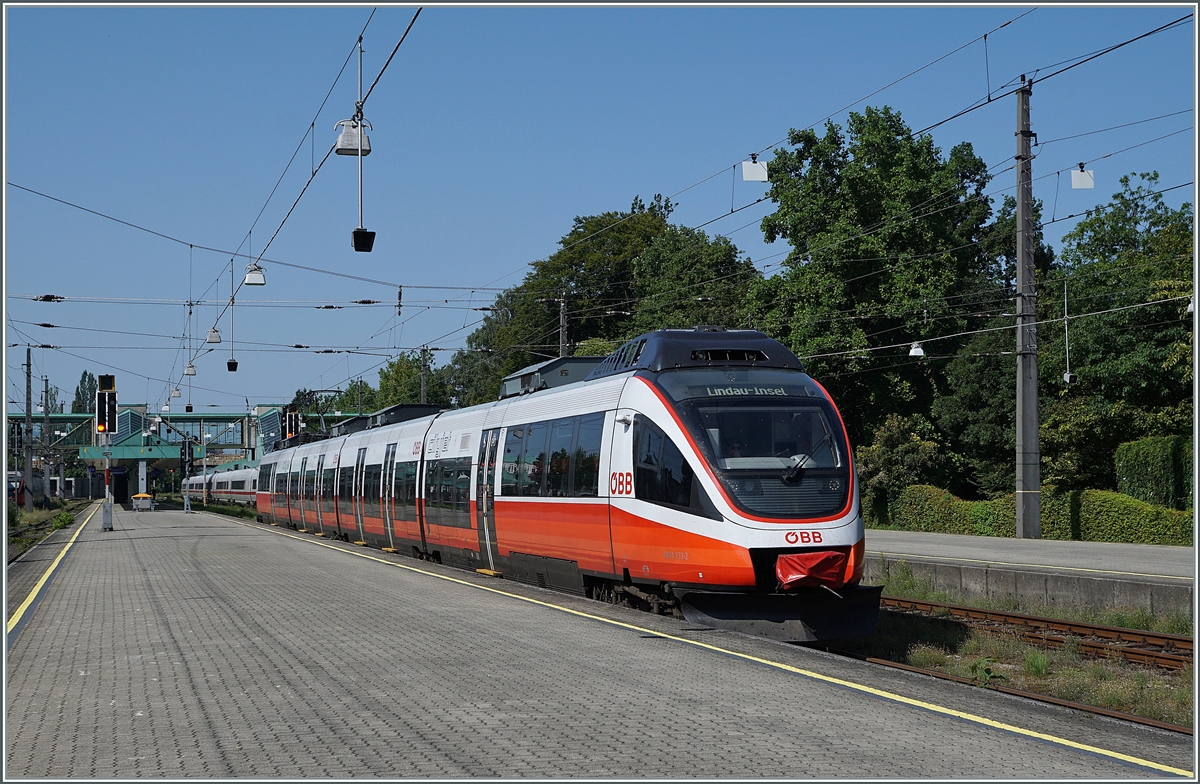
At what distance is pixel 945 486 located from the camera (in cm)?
4784

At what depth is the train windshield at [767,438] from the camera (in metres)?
13.2

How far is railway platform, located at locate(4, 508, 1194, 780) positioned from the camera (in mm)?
7043

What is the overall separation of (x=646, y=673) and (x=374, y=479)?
21.5 metres

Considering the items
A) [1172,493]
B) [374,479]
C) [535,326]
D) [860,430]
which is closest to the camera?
[374,479]

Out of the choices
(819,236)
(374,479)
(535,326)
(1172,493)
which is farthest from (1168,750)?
(535,326)

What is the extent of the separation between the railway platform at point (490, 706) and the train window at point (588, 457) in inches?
68.5

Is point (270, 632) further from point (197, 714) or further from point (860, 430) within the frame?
point (860, 430)

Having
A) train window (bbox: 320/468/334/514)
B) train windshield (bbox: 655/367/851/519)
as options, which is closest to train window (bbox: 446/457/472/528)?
train windshield (bbox: 655/367/851/519)

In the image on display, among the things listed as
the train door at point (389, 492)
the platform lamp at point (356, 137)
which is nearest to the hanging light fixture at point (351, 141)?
the platform lamp at point (356, 137)

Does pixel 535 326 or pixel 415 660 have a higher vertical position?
pixel 535 326

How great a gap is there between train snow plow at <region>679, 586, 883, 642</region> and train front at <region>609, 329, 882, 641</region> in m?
0.01

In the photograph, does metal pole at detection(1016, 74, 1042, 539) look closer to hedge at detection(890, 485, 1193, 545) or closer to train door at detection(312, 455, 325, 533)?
hedge at detection(890, 485, 1193, 545)

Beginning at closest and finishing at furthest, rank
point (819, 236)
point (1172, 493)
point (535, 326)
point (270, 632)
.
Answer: point (270, 632), point (1172, 493), point (819, 236), point (535, 326)

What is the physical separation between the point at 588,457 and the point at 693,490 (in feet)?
9.68
